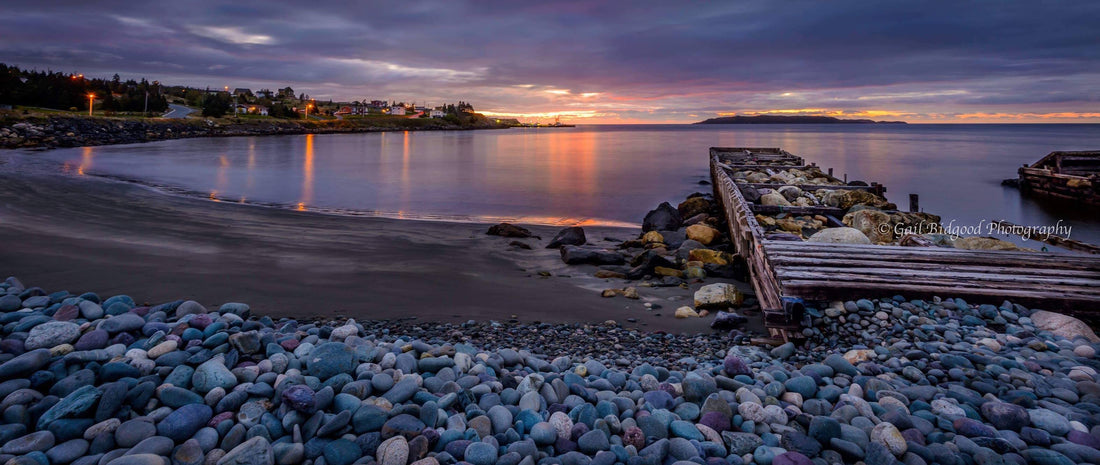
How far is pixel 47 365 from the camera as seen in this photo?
116 inches

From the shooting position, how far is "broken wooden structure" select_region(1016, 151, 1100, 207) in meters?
18.1

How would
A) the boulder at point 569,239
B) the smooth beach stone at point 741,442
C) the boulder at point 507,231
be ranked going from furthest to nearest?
the boulder at point 507,231 → the boulder at point 569,239 → the smooth beach stone at point 741,442

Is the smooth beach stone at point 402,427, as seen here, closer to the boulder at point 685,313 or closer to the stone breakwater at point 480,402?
the stone breakwater at point 480,402

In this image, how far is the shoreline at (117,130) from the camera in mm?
34656

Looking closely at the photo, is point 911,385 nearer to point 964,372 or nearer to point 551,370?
point 964,372

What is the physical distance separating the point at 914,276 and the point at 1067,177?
67.2 ft

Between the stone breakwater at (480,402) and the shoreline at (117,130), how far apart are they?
3972 centimetres

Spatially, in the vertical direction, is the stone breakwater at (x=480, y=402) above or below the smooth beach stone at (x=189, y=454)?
above

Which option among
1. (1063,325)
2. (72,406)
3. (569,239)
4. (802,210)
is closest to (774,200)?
(802,210)

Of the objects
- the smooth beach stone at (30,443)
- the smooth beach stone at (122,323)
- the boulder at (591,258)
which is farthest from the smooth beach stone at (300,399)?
the boulder at (591,258)

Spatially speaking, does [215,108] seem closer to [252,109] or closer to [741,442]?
[252,109]

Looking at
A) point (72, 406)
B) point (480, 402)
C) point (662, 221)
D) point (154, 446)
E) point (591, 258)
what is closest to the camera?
point (154, 446)

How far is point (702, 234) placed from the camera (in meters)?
10.9

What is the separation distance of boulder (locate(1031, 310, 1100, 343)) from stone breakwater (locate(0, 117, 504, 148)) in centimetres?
4360
